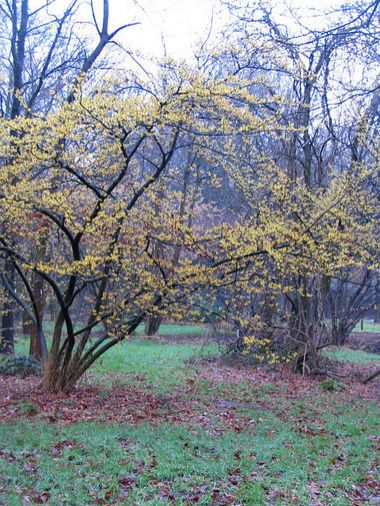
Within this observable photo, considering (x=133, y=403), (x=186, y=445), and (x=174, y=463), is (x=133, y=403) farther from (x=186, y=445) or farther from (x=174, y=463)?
(x=174, y=463)

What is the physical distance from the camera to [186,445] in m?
6.40

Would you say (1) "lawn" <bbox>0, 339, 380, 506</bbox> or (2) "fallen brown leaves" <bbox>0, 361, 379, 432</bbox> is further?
(2) "fallen brown leaves" <bbox>0, 361, 379, 432</bbox>

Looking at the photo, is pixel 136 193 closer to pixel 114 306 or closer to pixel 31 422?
pixel 114 306

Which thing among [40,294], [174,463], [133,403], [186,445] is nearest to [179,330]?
[40,294]

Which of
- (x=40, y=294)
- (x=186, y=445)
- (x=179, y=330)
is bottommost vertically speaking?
(x=186, y=445)

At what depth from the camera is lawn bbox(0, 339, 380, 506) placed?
4.95 m

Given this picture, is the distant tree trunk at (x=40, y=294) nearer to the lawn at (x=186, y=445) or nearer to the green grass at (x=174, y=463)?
the lawn at (x=186, y=445)

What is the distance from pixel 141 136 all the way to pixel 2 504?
5319 mm

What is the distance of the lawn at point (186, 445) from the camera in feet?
16.3

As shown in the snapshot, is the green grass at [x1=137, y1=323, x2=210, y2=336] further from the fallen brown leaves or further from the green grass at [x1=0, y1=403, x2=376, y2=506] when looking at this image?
the green grass at [x1=0, y1=403, x2=376, y2=506]

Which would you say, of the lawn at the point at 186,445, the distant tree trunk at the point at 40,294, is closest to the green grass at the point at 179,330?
the distant tree trunk at the point at 40,294

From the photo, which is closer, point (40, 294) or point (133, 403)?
point (133, 403)

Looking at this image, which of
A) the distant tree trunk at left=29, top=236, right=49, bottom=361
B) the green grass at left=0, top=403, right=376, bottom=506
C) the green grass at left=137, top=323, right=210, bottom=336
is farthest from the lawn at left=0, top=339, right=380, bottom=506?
the green grass at left=137, top=323, right=210, bottom=336

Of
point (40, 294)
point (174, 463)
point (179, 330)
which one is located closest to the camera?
point (174, 463)
